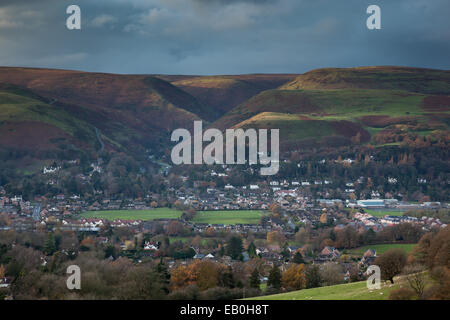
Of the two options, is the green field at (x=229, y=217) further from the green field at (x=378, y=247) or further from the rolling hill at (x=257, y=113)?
the rolling hill at (x=257, y=113)

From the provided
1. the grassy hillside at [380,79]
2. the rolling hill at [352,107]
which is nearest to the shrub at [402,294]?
the rolling hill at [352,107]

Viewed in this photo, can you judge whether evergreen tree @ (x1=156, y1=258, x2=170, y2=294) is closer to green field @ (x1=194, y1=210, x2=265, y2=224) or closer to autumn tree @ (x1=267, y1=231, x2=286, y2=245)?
autumn tree @ (x1=267, y1=231, x2=286, y2=245)

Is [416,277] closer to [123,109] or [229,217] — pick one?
[229,217]

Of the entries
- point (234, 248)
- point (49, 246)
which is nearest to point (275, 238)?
point (234, 248)

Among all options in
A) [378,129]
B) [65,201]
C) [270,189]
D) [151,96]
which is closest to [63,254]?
[65,201]

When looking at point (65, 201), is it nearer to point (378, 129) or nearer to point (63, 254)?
point (63, 254)
